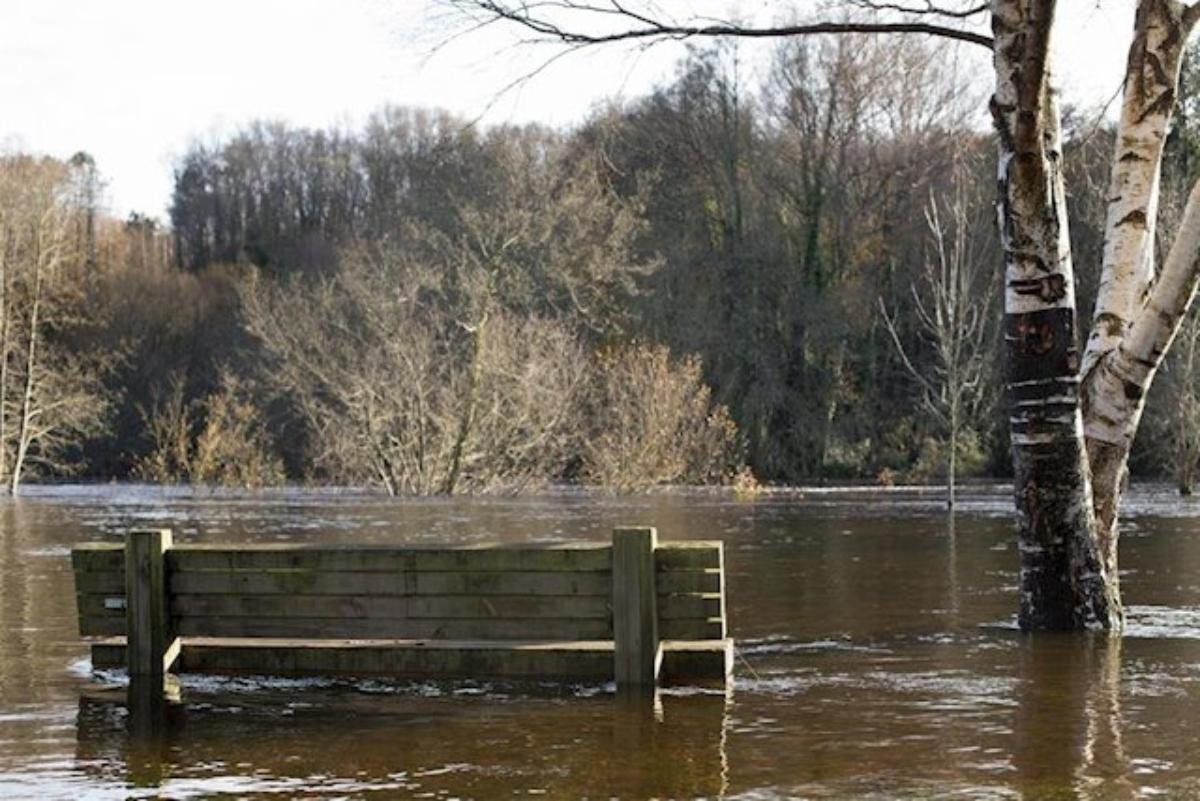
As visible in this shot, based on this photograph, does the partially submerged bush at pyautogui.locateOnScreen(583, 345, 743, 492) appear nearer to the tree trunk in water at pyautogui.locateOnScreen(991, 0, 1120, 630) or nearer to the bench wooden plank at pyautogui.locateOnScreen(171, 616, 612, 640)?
the tree trunk in water at pyautogui.locateOnScreen(991, 0, 1120, 630)

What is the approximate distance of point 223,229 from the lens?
309 feet

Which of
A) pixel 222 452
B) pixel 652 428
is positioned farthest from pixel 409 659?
pixel 222 452

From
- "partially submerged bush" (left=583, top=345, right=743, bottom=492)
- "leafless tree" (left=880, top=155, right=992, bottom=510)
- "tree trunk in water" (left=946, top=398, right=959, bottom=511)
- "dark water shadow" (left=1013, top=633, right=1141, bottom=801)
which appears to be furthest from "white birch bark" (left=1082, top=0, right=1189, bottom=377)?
"partially submerged bush" (left=583, top=345, right=743, bottom=492)

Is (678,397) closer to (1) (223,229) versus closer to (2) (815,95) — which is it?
(2) (815,95)

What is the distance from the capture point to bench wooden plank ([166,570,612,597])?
1160 centimetres

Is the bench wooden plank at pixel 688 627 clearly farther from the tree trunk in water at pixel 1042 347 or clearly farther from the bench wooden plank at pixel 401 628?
the tree trunk in water at pixel 1042 347

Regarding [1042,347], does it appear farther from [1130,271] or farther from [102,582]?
[102,582]

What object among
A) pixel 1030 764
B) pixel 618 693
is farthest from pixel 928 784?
pixel 618 693

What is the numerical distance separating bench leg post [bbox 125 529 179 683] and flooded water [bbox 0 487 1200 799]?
330 mm

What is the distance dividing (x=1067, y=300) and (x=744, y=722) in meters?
5.47

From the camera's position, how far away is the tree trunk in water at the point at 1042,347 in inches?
566

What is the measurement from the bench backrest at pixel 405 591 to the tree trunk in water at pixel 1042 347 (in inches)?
163

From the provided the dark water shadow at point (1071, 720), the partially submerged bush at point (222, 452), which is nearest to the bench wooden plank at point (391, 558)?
the dark water shadow at point (1071, 720)

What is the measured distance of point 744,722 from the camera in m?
11.0
